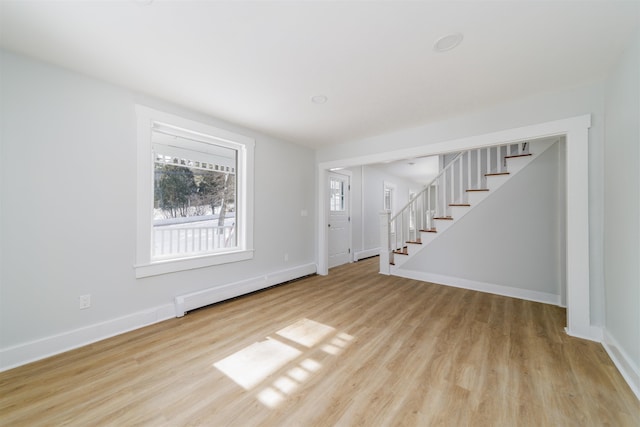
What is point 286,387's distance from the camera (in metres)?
1.63

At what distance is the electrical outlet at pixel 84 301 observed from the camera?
7.09 feet

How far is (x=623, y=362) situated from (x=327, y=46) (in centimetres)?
315

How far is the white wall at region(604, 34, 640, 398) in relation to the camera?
1.63m

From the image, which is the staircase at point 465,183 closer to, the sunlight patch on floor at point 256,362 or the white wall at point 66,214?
the sunlight patch on floor at point 256,362

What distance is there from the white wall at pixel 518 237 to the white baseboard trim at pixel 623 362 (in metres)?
1.13

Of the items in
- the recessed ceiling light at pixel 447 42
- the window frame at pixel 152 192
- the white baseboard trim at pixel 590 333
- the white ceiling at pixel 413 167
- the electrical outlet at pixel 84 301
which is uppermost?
the white ceiling at pixel 413 167

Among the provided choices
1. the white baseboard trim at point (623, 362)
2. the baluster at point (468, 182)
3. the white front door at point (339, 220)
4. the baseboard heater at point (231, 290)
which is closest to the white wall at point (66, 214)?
the baseboard heater at point (231, 290)

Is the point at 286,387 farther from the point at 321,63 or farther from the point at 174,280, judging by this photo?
the point at 321,63

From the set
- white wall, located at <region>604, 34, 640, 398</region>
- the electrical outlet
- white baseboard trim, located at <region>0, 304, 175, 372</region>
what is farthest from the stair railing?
the electrical outlet

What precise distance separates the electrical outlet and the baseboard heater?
2.42ft

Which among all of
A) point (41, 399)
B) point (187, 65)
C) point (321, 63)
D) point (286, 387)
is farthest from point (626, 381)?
point (187, 65)

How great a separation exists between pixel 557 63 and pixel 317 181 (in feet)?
11.1

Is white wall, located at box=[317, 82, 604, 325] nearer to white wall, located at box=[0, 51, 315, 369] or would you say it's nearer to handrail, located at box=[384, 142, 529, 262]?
handrail, located at box=[384, 142, 529, 262]

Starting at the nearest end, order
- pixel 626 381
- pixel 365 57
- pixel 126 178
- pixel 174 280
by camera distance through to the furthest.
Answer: pixel 626 381 < pixel 365 57 < pixel 126 178 < pixel 174 280
